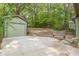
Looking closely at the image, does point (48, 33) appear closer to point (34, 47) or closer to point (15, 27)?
point (34, 47)

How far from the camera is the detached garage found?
1535mm

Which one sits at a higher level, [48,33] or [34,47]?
[48,33]

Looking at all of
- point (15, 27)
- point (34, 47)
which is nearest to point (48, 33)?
point (34, 47)

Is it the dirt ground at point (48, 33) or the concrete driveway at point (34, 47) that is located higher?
the dirt ground at point (48, 33)

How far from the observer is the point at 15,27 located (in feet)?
5.08

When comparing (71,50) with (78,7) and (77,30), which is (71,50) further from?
(78,7)

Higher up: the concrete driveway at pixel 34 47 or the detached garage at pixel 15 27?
the detached garage at pixel 15 27

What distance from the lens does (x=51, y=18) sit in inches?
60.7

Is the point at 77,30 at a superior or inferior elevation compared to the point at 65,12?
inferior

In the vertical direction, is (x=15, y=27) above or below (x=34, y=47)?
above

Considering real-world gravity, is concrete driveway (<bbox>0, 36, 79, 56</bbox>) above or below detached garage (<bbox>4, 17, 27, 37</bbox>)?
below

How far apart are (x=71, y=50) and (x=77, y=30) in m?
0.15

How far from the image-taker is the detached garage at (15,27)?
154 centimetres

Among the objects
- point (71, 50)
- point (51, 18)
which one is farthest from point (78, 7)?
point (71, 50)
